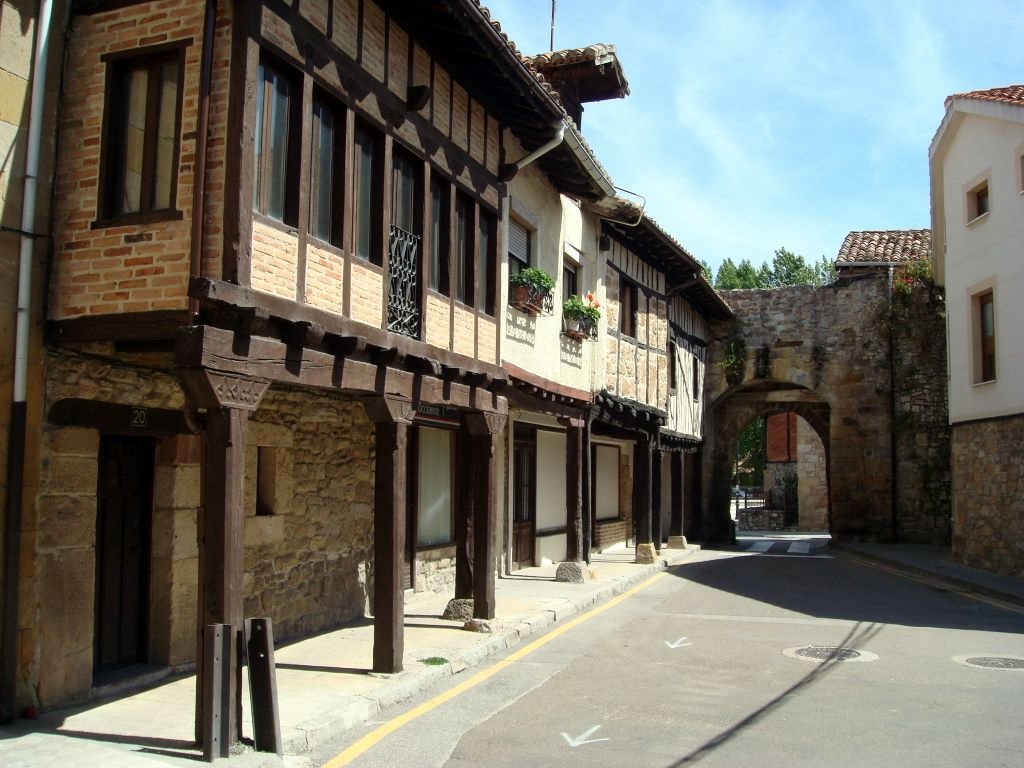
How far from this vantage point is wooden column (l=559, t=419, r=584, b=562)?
570 inches

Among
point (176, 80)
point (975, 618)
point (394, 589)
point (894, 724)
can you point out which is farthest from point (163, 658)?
point (975, 618)

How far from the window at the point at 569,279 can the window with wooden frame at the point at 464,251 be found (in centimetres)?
555

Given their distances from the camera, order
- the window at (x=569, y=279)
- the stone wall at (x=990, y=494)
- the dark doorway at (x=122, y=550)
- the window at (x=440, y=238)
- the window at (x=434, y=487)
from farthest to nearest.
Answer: the stone wall at (x=990, y=494), the window at (x=569, y=279), the window at (x=434, y=487), the window at (x=440, y=238), the dark doorway at (x=122, y=550)

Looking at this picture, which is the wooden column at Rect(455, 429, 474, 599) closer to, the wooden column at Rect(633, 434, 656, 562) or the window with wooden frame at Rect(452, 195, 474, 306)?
the window with wooden frame at Rect(452, 195, 474, 306)

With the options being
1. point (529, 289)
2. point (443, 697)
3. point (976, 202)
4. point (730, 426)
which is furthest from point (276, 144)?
point (730, 426)

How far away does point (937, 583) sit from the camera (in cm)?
1593

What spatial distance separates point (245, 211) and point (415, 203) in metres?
2.95

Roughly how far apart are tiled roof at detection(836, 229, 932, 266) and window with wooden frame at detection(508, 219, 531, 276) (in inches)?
568

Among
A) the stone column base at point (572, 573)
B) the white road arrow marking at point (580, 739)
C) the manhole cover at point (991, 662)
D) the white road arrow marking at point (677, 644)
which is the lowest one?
the white road arrow marking at point (677, 644)

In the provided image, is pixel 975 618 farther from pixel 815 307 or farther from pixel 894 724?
pixel 815 307

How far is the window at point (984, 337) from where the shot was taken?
1744 centimetres

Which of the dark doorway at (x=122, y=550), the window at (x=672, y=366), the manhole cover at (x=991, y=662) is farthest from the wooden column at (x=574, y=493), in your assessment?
the window at (x=672, y=366)

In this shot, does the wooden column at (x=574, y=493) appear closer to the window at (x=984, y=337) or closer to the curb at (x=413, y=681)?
the curb at (x=413, y=681)

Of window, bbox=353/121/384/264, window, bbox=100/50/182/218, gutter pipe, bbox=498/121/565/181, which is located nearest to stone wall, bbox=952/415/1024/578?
gutter pipe, bbox=498/121/565/181
